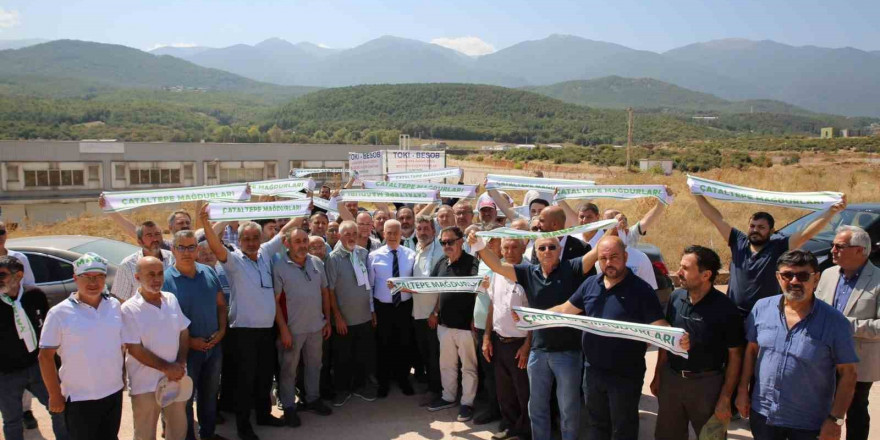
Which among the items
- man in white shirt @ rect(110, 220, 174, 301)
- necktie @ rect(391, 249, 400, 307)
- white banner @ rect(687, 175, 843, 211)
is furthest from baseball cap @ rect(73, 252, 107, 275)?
white banner @ rect(687, 175, 843, 211)

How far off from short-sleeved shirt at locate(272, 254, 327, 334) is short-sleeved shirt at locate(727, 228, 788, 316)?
3.90 meters

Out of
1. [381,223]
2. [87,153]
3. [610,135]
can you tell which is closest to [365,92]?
[610,135]

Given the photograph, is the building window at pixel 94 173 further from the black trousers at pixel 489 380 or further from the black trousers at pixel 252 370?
the black trousers at pixel 489 380

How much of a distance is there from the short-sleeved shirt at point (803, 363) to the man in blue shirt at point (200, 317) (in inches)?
172

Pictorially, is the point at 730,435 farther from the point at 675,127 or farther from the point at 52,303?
the point at 675,127

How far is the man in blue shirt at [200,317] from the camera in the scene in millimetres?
5496

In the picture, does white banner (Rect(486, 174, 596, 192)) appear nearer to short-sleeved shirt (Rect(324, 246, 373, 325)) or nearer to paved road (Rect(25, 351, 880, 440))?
short-sleeved shirt (Rect(324, 246, 373, 325))

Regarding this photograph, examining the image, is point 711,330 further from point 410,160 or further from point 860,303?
point 410,160

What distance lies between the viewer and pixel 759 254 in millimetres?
5555

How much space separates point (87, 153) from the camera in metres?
56.7

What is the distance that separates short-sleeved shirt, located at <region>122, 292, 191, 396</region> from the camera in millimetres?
4852

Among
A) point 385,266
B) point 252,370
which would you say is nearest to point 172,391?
point 252,370

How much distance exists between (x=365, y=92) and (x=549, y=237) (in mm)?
159997

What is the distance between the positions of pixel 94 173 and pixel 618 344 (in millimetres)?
61982
